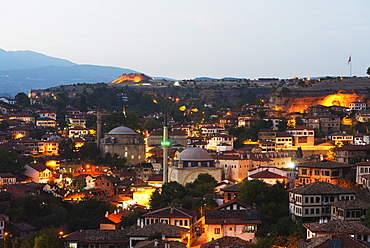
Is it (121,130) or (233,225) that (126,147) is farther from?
(233,225)

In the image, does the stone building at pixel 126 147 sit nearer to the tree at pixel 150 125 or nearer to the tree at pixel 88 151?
the tree at pixel 88 151

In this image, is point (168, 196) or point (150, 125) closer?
point (168, 196)

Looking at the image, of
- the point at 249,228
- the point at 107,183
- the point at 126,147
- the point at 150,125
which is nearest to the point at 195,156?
the point at 107,183

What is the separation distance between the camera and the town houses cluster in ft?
121

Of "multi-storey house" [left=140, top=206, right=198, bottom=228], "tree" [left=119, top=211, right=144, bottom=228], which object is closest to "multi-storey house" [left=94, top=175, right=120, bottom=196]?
"tree" [left=119, top=211, right=144, bottom=228]

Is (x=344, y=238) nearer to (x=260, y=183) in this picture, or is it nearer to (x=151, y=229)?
(x=151, y=229)

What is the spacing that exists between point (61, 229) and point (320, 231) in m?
A: 19.1

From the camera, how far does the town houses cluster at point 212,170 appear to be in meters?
36.8

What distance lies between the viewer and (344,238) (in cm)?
2822

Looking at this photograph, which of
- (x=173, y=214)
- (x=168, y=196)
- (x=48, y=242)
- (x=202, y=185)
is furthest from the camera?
(x=202, y=185)

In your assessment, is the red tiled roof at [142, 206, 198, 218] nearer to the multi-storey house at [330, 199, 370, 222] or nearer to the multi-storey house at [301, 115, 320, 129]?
the multi-storey house at [330, 199, 370, 222]

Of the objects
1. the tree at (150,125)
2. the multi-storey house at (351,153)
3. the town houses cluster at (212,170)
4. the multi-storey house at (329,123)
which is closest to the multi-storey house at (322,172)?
the town houses cluster at (212,170)

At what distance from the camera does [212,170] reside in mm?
54219

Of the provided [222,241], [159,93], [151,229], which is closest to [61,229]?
[151,229]
